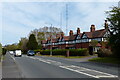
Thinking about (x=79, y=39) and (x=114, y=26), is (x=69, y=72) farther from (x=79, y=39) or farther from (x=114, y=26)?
(x=79, y=39)

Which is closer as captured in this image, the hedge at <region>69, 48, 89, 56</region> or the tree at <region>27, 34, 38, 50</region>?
the hedge at <region>69, 48, 89, 56</region>

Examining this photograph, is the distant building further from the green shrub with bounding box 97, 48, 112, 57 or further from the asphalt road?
the asphalt road

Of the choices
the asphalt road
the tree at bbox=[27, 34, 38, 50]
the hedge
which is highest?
the tree at bbox=[27, 34, 38, 50]

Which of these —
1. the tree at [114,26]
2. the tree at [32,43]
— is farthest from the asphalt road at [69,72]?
the tree at [32,43]

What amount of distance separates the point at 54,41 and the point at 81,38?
29321mm

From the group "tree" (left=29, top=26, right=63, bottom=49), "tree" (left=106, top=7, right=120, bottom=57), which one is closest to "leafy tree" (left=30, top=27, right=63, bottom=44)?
"tree" (left=29, top=26, right=63, bottom=49)

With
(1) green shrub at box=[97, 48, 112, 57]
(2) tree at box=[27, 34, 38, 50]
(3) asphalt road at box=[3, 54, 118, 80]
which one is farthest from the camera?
(2) tree at box=[27, 34, 38, 50]

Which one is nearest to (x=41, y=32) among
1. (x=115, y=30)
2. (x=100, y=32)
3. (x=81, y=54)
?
(x=100, y=32)

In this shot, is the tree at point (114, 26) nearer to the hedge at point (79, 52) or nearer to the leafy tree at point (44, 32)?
the hedge at point (79, 52)

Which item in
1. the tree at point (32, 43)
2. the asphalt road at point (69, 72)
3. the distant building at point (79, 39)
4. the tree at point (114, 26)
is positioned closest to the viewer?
the asphalt road at point (69, 72)

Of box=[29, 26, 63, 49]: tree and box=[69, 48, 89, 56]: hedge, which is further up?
box=[29, 26, 63, 49]: tree

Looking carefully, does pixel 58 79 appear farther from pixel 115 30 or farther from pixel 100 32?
pixel 100 32

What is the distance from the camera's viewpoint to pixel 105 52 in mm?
36531

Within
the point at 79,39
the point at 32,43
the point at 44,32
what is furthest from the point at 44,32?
the point at 79,39
